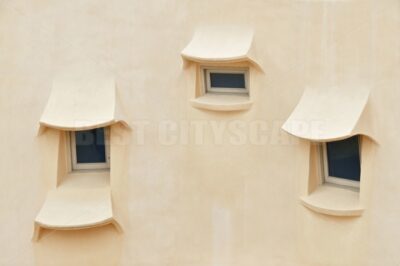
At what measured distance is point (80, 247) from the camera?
838 centimetres

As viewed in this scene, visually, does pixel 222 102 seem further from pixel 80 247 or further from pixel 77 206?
pixel 80 247

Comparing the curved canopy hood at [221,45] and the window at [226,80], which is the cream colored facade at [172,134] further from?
the window at [226,80]

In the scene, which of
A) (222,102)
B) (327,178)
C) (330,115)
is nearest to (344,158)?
(327,178)

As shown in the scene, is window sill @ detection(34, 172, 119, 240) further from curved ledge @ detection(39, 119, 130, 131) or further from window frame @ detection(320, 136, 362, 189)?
window frame @ detection(320, 136, 362, 189)

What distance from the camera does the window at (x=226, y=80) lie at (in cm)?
817

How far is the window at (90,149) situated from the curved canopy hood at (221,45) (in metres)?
1.82

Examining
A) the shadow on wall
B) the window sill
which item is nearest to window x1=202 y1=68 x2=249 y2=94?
the window sill

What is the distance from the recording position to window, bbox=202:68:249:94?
817 centimetres

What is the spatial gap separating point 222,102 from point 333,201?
6.75ft

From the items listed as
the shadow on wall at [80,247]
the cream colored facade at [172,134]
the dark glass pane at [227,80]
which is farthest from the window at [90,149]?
the dark glass pane at [227,80]

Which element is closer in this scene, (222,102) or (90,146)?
(222,102)

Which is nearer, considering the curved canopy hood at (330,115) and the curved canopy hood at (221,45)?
the curved canopy hood at (330,115)

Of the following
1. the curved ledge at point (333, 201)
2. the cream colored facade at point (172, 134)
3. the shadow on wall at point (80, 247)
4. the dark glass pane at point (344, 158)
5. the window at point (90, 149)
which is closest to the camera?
the curved ledge at point (333, 201)

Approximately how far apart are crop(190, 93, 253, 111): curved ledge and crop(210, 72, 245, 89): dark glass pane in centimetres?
16
